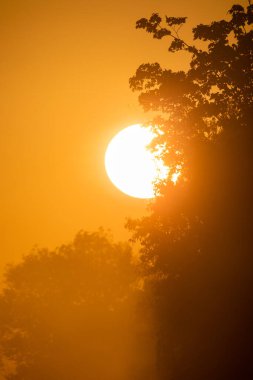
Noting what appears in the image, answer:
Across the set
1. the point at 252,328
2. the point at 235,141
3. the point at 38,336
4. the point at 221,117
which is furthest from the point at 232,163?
the point at 38,336

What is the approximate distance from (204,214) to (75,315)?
2641 centimetres

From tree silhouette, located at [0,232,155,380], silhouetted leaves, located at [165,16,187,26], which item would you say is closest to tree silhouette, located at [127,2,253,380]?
silhouetted leaves, located at [165,16,187,26]

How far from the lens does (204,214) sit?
898 inches

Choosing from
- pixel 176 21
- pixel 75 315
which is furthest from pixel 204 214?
pixel 75 315

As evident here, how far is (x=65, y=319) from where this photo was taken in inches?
1791

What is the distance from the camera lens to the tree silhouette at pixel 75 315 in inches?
1651

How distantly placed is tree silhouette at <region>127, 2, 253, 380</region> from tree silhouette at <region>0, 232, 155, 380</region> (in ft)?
54.1

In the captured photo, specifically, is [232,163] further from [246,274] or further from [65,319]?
[65,319]

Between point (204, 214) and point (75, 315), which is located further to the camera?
point (75, 315)

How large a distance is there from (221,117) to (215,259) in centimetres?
808

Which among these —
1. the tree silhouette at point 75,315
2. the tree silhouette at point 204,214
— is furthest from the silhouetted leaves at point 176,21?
the tree silhouette at point 75,315

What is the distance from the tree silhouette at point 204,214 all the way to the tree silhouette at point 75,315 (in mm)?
16500

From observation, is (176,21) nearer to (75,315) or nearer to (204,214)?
(204,214)

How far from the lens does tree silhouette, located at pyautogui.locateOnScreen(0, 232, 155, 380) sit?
138ft
